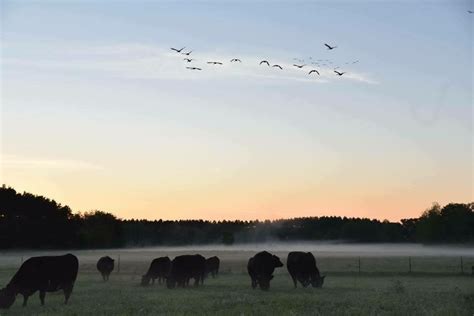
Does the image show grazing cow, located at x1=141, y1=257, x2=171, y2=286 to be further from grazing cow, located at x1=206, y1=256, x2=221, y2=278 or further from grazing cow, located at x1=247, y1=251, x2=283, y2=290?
grazing cow, located at x1=247, y1=251, x2=283, y2=290

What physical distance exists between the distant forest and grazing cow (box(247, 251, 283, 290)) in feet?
262

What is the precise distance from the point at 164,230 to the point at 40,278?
15275 cm

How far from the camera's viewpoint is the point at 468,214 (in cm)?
15375

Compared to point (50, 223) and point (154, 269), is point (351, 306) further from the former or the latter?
point (50, 223)

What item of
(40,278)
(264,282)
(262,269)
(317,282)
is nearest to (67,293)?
(40,278)

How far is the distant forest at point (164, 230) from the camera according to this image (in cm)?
11225

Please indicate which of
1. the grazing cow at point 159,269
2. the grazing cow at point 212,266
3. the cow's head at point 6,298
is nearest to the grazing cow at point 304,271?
the grazing cow at point 159,269

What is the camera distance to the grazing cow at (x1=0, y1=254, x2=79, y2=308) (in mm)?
A: 27562

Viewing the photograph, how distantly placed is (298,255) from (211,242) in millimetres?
143542

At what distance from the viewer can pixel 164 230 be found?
18038 cm

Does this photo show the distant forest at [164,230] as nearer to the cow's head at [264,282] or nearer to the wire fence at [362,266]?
the wire fence at [362,266]

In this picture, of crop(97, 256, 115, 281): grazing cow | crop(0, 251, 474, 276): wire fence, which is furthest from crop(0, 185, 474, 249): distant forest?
crop(97, 256, 115, 281): grazing cow

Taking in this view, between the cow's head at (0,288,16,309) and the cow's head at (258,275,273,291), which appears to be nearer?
the cow's head at (0,288,16,309)

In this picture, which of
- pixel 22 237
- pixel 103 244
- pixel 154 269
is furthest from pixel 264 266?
pixel 103 244
